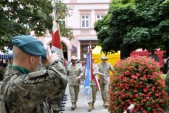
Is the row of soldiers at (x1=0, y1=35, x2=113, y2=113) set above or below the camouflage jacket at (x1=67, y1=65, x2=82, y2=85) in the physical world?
above

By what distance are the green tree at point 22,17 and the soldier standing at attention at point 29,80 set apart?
11775 mm

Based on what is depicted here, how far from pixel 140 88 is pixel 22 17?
392 inches

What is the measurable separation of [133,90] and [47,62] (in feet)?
17.7

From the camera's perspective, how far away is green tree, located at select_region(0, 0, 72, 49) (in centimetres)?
1407

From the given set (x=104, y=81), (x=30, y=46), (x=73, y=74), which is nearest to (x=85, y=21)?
(x=104, y=81)

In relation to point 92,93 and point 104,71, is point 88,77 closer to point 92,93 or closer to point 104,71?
point 92,93

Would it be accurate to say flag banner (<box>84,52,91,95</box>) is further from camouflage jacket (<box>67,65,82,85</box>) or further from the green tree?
the green tree

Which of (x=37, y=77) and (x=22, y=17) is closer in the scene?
(x=37, y=77)

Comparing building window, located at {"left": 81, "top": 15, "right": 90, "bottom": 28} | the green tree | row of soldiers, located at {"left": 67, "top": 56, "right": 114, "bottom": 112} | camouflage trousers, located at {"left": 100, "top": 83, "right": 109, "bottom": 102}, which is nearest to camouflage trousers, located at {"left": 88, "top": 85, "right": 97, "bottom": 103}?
row of soldiers, located at {"left": 67, "top": 56, "right": 114, "bottom": 112}

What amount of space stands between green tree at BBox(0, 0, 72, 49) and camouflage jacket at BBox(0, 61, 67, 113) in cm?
1183

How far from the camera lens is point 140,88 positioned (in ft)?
24.0

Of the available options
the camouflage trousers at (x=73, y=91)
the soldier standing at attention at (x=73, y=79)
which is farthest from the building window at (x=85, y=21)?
the camouflage trousers at (x=73, y=91)

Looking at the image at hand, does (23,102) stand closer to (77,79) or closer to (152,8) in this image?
(77,79)

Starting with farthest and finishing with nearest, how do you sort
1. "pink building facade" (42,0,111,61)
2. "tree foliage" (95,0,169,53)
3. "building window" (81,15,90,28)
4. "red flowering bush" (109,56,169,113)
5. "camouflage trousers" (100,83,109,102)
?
"building window" (81,15,90,28)
"pink building facade" (42,0,111,61)
"tree foliage" (95,0,169,53)
"camouflage trousers" (100,83,109,102)
"red flowering bush" (109,56,169,113)
